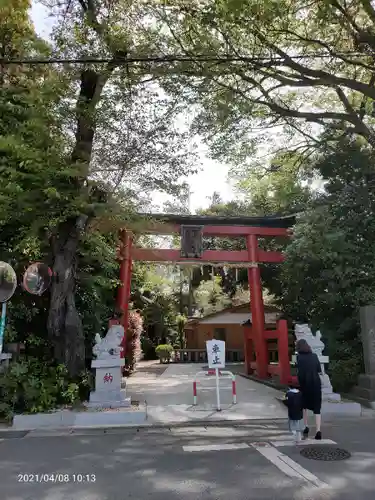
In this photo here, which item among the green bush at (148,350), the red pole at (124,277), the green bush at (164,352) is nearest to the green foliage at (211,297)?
the green bush at (148,350)

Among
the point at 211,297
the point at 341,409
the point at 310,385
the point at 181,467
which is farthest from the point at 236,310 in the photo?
the point at 181,467

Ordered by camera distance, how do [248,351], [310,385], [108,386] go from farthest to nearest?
[248,351], [108,386], [310,385]

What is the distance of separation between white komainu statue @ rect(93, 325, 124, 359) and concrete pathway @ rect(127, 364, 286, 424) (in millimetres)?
1560

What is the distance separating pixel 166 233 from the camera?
13883 mm

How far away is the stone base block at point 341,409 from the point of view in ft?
28.6

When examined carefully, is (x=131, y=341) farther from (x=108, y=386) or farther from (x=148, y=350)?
(x=148, y=350)

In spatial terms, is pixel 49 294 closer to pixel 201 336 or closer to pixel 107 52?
pixel 107 52

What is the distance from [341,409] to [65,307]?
6.59 metres

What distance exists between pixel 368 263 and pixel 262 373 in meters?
5.46

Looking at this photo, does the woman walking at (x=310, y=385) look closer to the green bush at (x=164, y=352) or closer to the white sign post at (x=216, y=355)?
the white sign post at (x=216, y=355)

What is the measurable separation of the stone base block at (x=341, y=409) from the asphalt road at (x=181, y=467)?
1240 mm

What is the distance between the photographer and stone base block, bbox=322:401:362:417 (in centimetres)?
871

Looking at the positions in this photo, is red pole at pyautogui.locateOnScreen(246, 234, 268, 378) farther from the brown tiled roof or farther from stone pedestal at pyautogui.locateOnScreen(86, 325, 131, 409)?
the brown tiled roof

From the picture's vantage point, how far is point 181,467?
536 centimetres
